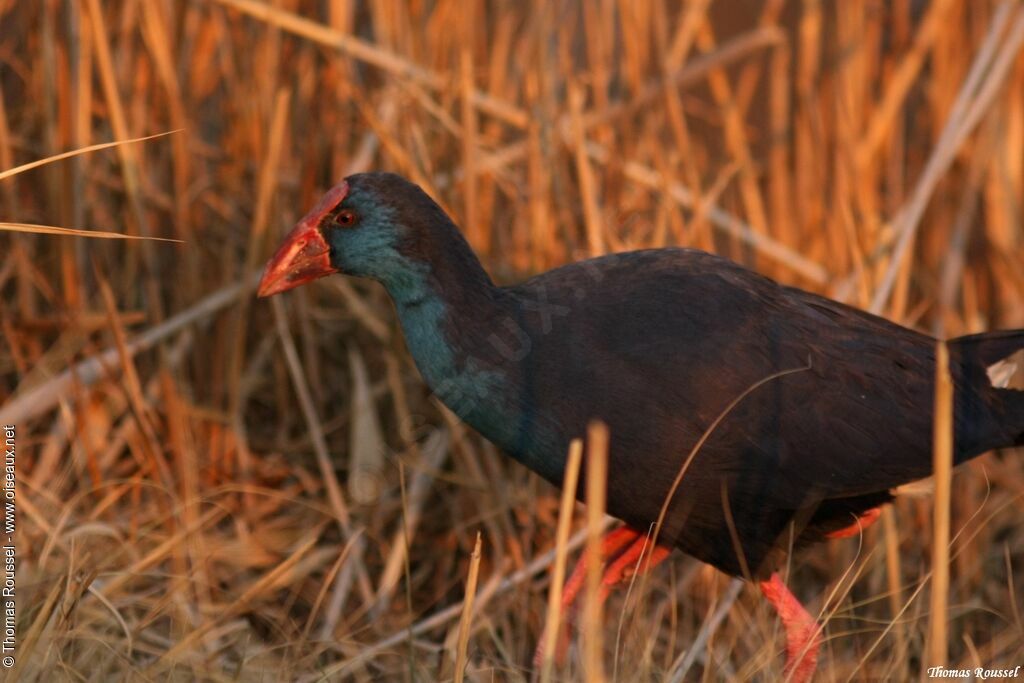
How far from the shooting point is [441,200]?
2.95 meters

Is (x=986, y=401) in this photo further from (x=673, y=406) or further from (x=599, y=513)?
(x=599, y=513)

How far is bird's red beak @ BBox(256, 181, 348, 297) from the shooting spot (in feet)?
7.26

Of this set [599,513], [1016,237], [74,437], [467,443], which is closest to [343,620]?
[467,443]

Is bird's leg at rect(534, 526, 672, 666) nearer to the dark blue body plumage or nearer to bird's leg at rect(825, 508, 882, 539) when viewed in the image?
the dark blue body plumage

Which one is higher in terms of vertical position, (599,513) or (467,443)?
(599,513)

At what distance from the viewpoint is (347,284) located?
122 inches

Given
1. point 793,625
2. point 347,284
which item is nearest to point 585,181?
point 347,284

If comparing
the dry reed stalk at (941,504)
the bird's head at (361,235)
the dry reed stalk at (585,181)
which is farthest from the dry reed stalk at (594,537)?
the dry reed stalk at (585,181)

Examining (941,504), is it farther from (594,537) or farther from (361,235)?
(361,235)

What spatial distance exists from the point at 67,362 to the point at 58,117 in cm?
55

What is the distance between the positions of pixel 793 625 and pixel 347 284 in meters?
1.34

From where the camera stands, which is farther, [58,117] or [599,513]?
[58,117]

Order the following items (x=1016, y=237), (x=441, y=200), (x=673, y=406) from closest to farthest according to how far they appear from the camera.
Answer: (x=673, y=406), (x=441, y=200), (x=1016, y=237)

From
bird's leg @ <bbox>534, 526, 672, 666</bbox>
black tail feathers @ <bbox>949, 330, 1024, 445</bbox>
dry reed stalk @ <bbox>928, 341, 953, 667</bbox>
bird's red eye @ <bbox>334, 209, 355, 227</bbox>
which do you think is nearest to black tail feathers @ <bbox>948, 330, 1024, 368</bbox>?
black tail feathers @ <bbox>949, 330, 1024, 445</bbox>
